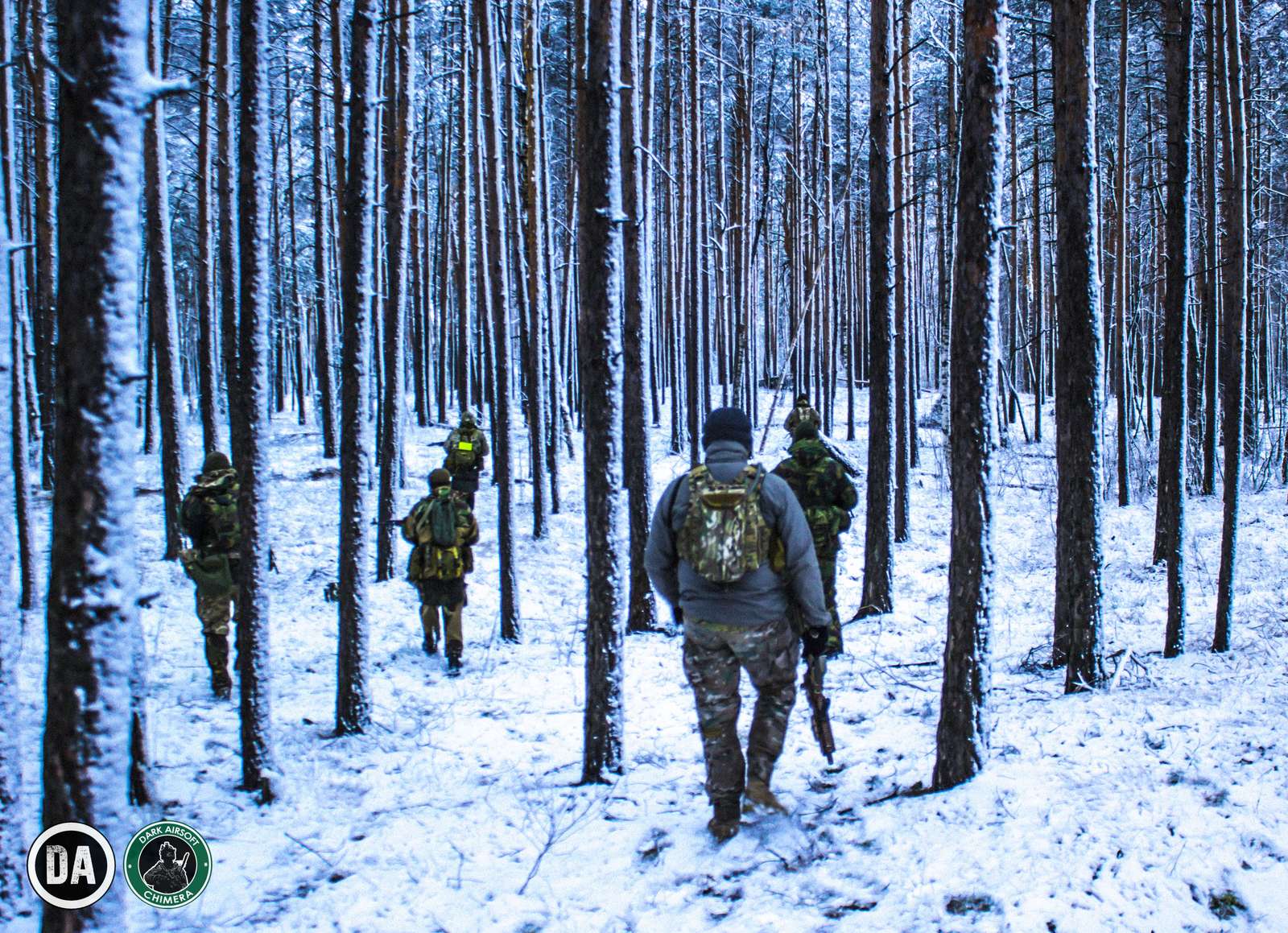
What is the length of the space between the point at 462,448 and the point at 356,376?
715 centimetres

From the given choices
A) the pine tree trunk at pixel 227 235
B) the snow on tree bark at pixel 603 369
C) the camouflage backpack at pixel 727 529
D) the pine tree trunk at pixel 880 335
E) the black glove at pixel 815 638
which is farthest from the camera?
the pine tree trunk at pixel 880 335

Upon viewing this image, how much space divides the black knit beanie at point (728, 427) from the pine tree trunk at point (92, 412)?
258 centimetres

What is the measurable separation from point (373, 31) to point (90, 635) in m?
5.29

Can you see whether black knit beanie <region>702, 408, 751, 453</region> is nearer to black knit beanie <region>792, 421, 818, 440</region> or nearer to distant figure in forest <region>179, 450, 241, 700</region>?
black knit beanie <region>792, 421, 818, 440</region>

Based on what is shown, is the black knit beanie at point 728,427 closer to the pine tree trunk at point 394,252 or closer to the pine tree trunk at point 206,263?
the pine tree trunk at point 394,252

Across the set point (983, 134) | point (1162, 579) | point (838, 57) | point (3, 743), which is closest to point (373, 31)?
point (983, 134)

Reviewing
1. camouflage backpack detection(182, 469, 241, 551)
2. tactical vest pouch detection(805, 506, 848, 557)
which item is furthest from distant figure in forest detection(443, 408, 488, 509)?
tactical vest pouch detection(805, 506, 848, 557)

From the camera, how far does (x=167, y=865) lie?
14.7 feet

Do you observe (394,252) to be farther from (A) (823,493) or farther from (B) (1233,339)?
(B) (1233,339)

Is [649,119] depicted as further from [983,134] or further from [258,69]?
[983,134]

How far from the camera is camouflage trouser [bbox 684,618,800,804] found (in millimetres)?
4195

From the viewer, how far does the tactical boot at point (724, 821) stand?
429cm

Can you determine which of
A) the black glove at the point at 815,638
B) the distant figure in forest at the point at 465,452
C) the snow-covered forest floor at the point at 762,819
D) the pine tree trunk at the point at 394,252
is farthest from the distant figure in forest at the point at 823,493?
the distant figure in forest at the point at 465,452

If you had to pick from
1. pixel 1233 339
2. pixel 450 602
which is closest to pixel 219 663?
pixel 450 602
